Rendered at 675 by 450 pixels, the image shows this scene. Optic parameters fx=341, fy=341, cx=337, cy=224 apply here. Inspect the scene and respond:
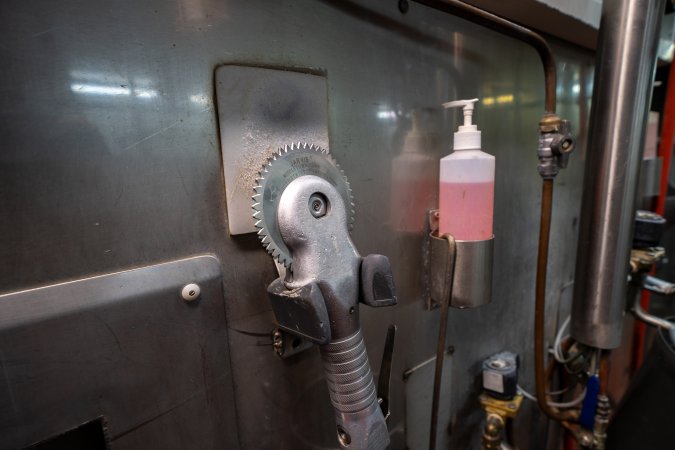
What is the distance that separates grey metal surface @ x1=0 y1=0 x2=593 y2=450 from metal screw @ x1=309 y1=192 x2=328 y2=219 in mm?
107

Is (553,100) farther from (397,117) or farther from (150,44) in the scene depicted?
(150,44)

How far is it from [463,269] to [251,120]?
452 mm

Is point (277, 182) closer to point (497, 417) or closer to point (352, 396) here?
point (352, 396)

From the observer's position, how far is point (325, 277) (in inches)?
16.0

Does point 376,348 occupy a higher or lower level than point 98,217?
lower

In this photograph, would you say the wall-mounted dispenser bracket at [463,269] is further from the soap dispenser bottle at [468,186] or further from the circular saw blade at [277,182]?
the circular saw blade at [277,182]

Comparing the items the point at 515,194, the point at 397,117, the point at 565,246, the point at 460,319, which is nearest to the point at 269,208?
the point at 397,117

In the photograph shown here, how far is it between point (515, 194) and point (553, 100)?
24 cm

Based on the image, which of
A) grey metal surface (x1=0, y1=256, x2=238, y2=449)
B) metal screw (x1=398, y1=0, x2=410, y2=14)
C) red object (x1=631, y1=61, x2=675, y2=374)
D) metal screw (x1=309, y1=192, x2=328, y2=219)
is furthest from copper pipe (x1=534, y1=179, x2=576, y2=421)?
red object (x1=631, y1=61, x2=675, y2=374)

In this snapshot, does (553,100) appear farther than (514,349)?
No

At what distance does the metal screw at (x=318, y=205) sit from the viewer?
1.39 feet

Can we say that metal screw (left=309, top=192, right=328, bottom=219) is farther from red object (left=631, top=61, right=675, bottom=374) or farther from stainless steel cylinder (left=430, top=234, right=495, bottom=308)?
red object (left=631, top=61, right=675, bottom=374)

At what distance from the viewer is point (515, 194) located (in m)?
0.89

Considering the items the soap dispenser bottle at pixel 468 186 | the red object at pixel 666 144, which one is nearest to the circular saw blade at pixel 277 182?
the soap dispenser bottle at pixel 468 186
